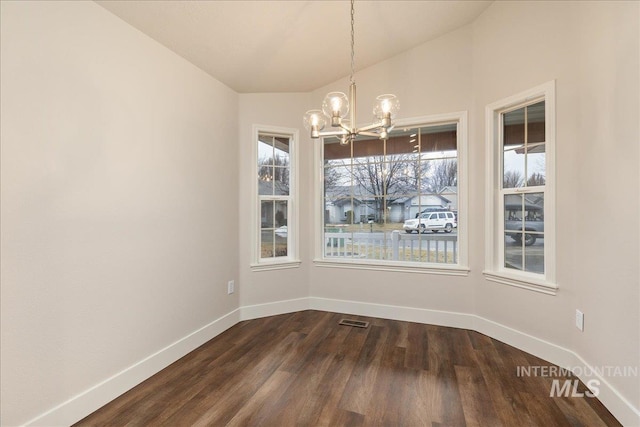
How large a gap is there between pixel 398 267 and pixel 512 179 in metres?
1.46

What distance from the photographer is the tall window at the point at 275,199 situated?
3.54m

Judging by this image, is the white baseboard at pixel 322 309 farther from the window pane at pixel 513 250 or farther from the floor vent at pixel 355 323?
the window pane at pixel 513 250

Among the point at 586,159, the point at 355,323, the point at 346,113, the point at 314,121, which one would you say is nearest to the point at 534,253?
the point at 586,159

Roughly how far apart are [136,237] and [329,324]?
2107 millimetres

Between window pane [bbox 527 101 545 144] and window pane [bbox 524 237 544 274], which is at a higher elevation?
window pane [bbox 527 101 545 144]

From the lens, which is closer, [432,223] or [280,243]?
[432,223]

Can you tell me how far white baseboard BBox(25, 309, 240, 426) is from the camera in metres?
1.68

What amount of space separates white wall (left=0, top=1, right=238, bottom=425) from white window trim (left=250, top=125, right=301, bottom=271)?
0.70m

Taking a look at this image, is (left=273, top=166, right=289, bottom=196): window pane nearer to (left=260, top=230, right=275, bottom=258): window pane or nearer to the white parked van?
(left=260, top=230, right=275, bottom=258): window pane

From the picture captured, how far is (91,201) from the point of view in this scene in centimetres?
187

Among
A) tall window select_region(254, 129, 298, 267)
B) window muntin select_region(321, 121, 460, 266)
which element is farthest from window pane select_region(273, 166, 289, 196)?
window muntin select_region(321, 121, 460, 266)

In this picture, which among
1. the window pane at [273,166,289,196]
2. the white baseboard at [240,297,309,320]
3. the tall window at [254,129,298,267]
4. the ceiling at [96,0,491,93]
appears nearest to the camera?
the ceiling at [96,0,491,93]

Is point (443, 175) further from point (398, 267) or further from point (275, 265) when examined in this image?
point (275, 265)

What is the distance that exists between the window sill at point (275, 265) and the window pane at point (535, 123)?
2.76 meters
